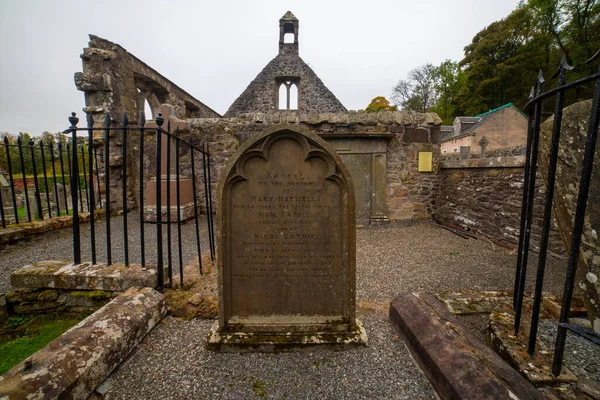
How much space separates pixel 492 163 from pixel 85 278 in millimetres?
6994

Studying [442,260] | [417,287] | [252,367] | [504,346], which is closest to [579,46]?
[442,260]

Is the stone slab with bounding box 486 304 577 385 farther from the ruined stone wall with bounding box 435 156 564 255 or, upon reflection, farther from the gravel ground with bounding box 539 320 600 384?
the ruined stone wall with bounding box 435 156 564 255

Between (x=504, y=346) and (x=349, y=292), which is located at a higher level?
(x=349, y=292)

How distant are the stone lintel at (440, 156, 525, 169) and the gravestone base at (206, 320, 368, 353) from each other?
196 inches

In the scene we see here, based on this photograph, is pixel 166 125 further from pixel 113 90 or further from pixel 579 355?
pixel 579 355

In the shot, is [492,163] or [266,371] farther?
[492,163]

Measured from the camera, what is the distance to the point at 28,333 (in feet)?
8.15

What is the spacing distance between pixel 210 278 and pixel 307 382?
6.92ft

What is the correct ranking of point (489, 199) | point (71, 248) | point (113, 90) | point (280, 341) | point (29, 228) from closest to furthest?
point (280, 341) → point (71, 248) → point (29, 228) → point (489, 199) → point (113, 90)

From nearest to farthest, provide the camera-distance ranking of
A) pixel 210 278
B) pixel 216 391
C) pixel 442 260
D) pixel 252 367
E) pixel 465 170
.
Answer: pixel 216 391, pixel 252 367, pixel 210 278, pixel 442 260, pixel 465 170

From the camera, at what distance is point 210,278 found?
3.40 m

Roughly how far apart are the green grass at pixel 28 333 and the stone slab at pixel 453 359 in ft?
9.93

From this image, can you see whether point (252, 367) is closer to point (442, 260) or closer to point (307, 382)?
point (307, 382)

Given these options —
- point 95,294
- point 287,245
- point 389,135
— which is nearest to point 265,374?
point 287,245
